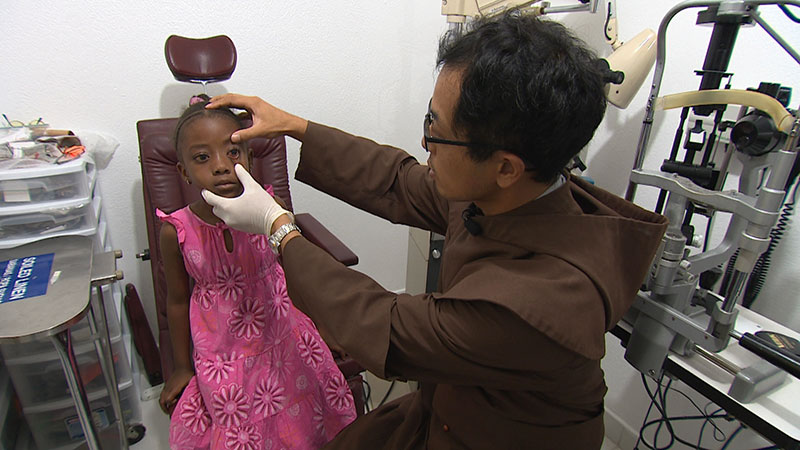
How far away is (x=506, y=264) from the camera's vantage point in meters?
0.79

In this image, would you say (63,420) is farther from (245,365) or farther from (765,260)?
(765,260)

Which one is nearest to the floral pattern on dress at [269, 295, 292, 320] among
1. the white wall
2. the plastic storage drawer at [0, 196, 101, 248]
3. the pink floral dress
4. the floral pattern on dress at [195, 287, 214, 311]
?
the pink floral dress

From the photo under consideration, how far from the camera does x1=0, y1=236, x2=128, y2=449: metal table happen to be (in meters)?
0.78

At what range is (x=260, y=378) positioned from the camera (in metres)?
1.12

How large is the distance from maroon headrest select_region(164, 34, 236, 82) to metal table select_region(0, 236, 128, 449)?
60 centimetres

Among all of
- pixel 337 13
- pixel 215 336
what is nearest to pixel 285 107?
pixel 337 13

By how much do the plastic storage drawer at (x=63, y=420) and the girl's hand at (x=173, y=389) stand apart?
1.54 feet

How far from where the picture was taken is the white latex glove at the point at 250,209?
96 cm

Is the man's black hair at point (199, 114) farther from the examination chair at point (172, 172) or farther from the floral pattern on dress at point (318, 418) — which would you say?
the floral pattern on dress at point (318, 418)

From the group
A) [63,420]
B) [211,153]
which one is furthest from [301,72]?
[63,420]

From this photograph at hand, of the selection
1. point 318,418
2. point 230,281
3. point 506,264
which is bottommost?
point 318,418

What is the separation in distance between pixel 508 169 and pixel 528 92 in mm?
143

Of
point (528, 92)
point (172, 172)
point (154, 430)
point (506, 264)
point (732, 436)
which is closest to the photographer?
point (528, 92)

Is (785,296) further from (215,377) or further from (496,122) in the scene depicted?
(215,377)
